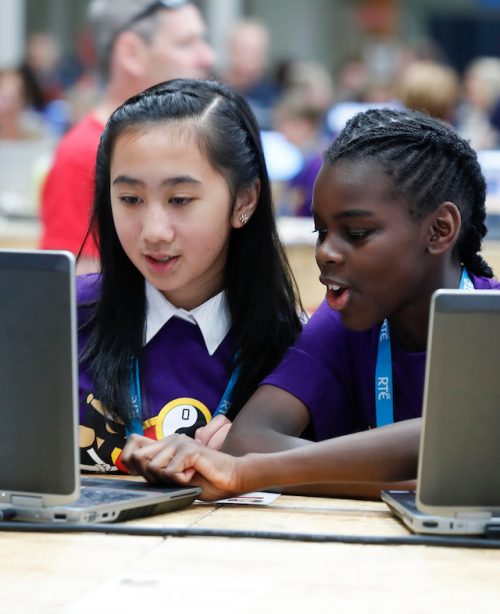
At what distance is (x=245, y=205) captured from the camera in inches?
81.6

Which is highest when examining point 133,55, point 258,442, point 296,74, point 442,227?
point 296,74

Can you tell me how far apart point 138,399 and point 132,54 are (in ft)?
5.89

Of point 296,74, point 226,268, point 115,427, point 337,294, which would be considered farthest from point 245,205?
point 296,74

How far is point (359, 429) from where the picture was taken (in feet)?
6.84

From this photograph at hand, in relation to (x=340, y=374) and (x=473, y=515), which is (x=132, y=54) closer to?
(x=340, y=374)

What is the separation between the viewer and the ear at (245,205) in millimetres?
2057

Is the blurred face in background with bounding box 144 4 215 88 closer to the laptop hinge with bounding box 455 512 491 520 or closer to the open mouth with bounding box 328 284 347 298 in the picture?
the open mouth with bounding box 328 284 347 298

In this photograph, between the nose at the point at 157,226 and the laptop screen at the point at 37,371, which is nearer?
the laptop screen at the point at 37,371

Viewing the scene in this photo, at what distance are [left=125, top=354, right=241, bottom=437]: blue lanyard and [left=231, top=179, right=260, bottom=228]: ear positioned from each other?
0.25 m

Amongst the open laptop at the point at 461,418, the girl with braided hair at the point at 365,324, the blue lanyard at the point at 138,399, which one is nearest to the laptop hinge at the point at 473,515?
the open laptop at the point at 461,418

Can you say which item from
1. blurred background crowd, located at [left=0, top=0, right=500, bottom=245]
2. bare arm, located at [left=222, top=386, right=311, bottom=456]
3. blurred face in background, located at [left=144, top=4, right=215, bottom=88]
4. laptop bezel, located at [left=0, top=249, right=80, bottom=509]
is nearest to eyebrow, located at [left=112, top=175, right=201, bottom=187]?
bare arm, located at [left=222, top=386, right=311, bottom=456]

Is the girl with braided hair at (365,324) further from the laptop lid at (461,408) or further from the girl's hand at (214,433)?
the laptop lid at (461,408)

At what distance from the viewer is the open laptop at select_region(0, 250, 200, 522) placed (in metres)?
1.45

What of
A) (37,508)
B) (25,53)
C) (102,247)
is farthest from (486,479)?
(25,53)
